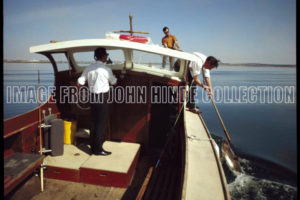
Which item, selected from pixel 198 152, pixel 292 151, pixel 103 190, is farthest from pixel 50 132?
pixel 292 151

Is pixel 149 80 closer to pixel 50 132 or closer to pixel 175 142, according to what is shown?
pixel 175 142

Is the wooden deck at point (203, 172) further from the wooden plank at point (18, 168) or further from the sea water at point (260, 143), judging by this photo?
the sea water at point (260, 143)

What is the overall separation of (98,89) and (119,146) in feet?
5.11

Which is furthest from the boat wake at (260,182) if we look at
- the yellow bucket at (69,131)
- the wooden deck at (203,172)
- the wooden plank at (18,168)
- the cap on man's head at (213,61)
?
the wooden plank at (18,168)

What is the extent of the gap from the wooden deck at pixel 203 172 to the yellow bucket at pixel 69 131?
8.85 feet

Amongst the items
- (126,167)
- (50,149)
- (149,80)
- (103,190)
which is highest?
(149,80)

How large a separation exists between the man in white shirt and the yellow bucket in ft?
2.77

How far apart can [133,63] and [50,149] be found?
290 cm

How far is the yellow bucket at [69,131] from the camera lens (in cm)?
456

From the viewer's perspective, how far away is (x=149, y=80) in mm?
4586

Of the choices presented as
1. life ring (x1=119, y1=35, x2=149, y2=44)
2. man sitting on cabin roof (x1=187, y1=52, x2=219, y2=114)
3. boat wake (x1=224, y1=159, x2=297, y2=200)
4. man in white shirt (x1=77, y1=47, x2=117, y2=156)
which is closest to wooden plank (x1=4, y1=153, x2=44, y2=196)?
man in white shirt (x1=77, y1=47, x2=117, y2=156)

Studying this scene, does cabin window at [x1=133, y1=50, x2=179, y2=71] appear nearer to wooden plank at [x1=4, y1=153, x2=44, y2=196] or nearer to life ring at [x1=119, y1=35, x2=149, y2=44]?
life ring at [x1=119, y1=35, x2=149, y2=44]

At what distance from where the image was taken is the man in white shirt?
12.4ft

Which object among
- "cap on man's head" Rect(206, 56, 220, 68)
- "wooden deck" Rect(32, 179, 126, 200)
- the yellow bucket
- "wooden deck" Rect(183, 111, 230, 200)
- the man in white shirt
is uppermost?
"cap on man's head" Rect(206, 56, 220, 68)
